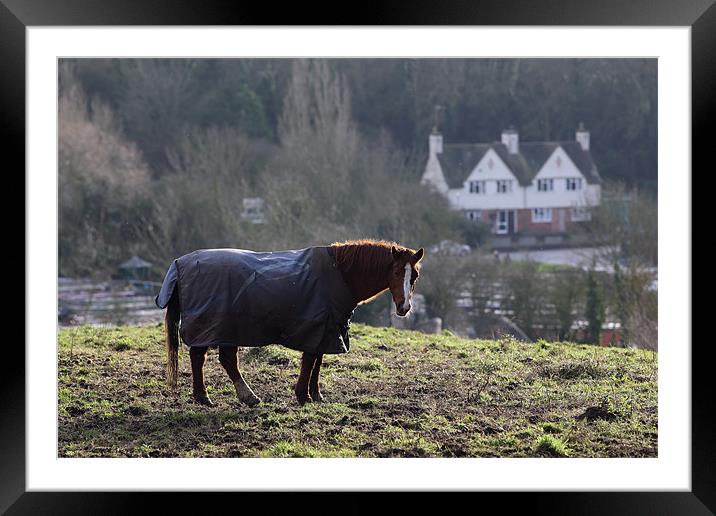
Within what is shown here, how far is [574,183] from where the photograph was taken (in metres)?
48.7

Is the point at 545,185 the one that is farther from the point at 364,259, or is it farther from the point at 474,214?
the point at 364,259

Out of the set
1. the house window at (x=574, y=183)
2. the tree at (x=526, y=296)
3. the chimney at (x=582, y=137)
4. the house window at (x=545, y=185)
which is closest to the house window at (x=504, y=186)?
the house window at (x=545, y=185)

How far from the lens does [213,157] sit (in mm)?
38906

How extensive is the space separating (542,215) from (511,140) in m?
4.73

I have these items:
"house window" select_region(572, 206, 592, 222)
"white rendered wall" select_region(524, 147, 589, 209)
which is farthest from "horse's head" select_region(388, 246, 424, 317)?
"white rendered wall" select_region(524, 147, 589, 209)

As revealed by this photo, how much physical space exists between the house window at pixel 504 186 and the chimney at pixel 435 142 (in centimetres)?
382

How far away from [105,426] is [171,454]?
102cm

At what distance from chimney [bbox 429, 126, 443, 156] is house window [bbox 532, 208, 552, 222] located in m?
5.52

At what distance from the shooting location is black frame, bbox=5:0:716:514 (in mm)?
5977

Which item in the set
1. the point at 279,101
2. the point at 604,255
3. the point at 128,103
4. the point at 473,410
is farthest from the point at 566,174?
the point at 473,410

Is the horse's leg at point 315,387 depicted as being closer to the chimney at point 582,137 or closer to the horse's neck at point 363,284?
the horse's neck at point 363,284

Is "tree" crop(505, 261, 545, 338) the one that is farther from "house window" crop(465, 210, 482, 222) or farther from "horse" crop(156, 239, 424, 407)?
"horse" crop(156, 239, 424, 407)

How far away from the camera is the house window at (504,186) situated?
4797cm
